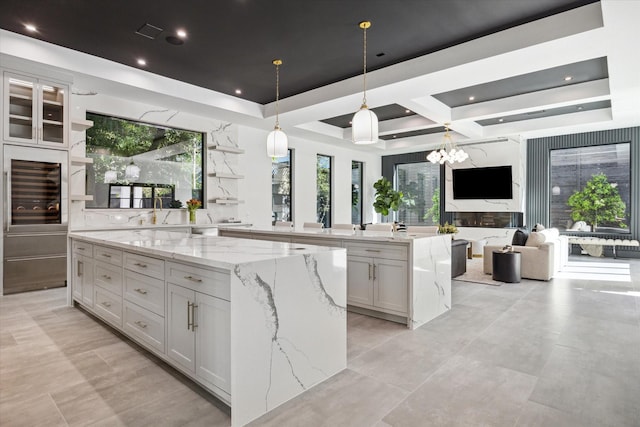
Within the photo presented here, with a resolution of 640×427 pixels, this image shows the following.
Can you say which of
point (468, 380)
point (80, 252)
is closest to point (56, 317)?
point (80, 252)

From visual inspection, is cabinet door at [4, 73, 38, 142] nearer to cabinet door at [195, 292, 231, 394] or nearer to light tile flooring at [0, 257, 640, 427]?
light tile flooring at [0, 257, 640, 427]

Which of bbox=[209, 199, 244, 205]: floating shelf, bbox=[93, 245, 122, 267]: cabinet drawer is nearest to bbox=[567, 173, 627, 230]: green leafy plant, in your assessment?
bbox=[209, 199, 244, 205]: floating shelf

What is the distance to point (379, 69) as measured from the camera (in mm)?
5090

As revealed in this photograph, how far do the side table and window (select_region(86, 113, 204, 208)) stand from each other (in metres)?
5.45

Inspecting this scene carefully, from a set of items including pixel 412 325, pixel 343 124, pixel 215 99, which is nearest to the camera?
pixel 412 325

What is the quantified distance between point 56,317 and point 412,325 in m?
3.68

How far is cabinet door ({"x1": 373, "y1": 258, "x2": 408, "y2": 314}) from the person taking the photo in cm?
346

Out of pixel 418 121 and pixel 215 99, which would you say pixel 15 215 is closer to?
pixel 215 99

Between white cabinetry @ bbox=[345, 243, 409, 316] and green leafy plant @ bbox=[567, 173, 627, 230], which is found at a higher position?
green leafy plant @ bbox=[567, 173, 627, 230]

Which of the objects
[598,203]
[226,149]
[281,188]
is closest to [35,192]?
[226,149]

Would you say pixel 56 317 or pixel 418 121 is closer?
pixel 56 317

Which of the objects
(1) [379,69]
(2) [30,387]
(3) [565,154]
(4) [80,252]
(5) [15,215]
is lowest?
(2) [30,387]

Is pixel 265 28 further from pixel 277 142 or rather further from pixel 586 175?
pixel 586 175

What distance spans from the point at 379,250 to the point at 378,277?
28cm
